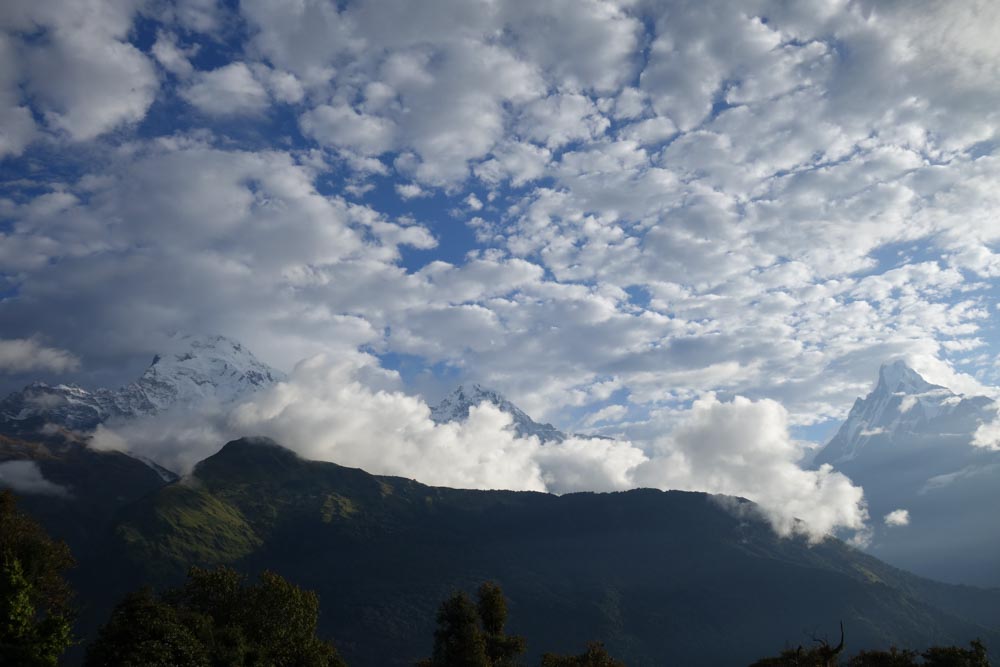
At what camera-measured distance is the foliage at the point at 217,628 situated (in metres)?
58.1

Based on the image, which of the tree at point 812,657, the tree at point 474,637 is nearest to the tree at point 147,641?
the tree at point 474,637

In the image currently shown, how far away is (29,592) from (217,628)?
61.3 feet

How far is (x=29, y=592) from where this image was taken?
60812mm

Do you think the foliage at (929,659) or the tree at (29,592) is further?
the foliage at (929,659)

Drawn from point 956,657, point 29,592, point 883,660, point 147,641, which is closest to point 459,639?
point 147,641

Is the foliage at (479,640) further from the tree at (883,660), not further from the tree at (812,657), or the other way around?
the tree at (883,660)

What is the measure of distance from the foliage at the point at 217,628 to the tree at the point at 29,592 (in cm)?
505

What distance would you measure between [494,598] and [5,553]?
200 ft

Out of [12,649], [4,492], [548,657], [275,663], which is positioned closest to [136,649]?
[12,649]

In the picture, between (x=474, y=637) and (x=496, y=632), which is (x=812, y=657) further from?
(x=496, y=632)

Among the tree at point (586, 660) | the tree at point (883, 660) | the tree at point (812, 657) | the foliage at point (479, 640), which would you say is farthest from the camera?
the tree at point (586, 660)

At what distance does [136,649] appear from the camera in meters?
57.2

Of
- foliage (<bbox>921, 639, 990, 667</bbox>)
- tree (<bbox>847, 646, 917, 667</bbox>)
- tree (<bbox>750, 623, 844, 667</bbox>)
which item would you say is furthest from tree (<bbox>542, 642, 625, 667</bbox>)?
foliage (<bbox>921, 639, 990, 667</bbox>)

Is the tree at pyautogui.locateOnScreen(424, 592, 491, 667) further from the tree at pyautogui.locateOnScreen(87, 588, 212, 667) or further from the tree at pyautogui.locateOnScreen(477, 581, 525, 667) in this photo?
the tree at pyautogui.locateOnScreen(87, 588, 212, 667)
